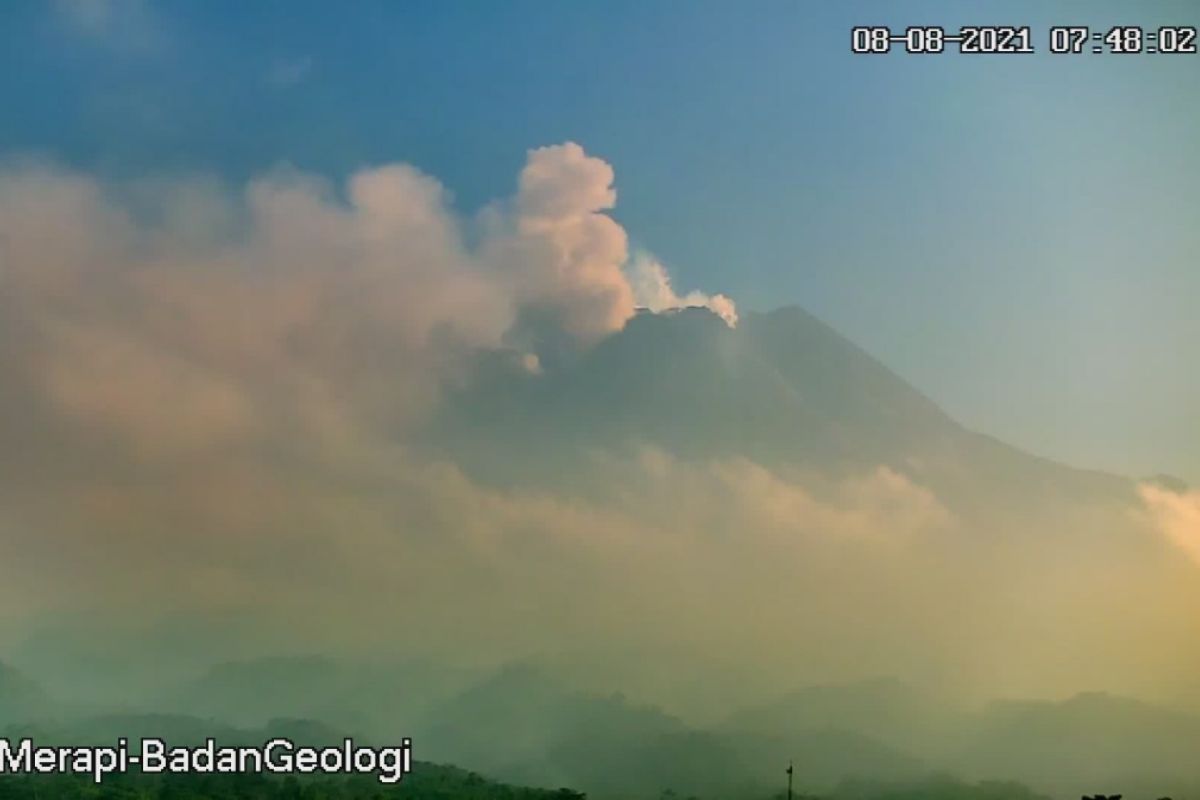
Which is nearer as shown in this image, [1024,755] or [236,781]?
[236,781]

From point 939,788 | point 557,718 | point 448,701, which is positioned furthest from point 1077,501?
point 448,701

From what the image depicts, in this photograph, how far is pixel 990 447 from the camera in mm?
4777

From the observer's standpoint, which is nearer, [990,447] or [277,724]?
[277,724]

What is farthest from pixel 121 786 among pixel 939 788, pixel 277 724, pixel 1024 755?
pixel 1024 755

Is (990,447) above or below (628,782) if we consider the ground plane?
above

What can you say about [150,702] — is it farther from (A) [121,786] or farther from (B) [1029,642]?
(B) [1029,642]

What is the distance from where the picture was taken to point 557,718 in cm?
462

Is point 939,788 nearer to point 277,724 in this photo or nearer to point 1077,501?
point 1077,501

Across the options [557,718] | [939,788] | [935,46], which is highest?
[935,46]

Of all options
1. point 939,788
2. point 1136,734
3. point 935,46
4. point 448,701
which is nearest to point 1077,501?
point 1136,734

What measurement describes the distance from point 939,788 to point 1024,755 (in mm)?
351

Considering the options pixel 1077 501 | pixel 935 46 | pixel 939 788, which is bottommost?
pixel 939 788

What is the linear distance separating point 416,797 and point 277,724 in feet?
1.90

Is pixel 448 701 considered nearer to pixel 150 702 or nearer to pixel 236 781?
pixel 236 781
